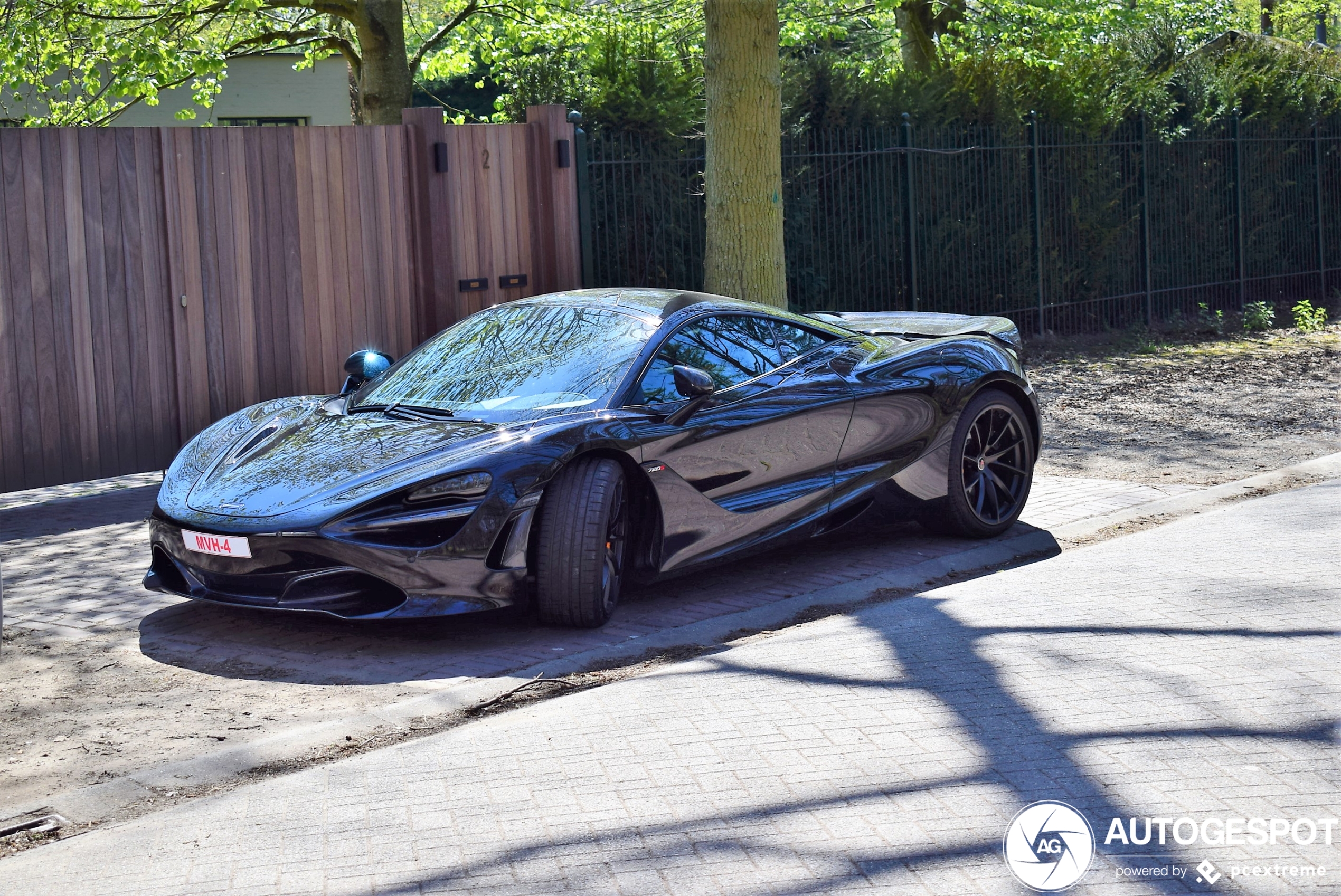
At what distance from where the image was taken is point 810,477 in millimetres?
6652

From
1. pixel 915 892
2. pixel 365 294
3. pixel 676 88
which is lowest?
pixel 915 892

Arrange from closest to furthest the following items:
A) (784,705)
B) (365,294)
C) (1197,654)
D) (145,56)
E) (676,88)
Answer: (784,705)
(1197,654)
(365,294)
(676,88)
(145,56)

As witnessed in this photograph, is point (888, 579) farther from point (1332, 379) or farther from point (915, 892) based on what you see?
point (1332, 379)

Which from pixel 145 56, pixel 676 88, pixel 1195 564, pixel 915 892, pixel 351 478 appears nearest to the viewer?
pixel 915 892

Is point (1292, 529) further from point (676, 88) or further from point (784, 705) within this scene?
point (676, 88)

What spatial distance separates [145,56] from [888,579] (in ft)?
43.9

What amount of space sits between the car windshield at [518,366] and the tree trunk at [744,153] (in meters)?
Result: 3.80

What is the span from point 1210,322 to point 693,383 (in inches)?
509

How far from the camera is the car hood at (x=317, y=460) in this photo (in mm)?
5539

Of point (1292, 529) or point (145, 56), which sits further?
point (145, 56)

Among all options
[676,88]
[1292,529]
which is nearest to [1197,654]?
[1292,529]

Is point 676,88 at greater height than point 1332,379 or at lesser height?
greater

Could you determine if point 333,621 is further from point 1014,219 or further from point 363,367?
point 1014,219

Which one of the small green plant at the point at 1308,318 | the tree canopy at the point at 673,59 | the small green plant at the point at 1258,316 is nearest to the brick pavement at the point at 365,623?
the tree canopy at the point at 673,59
